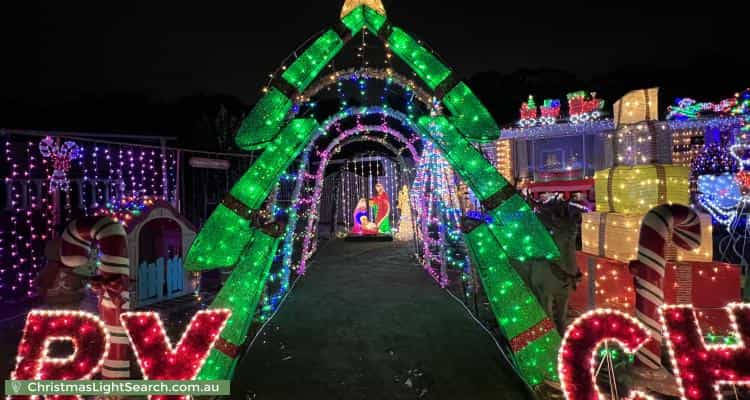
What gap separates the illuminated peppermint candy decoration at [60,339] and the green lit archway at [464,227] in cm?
75

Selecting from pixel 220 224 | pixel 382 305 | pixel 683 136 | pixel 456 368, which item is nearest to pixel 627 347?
pixel 456 368

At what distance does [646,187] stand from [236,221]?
13.6ft

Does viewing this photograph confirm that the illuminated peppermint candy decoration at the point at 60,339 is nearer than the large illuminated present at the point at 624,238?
Yes

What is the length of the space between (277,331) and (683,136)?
61.0 feet

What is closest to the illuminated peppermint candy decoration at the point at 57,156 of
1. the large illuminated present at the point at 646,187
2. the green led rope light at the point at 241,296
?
the green led rope light at the point at 241,296

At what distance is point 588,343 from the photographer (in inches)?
96.3

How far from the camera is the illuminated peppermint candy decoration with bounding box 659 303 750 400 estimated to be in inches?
89.1

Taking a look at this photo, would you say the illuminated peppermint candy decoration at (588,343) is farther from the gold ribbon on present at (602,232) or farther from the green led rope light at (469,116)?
the gold ribbon on present at (602,232)

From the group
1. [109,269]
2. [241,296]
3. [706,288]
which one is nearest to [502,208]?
[241,296]

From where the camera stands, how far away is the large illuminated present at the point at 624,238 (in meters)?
4.02

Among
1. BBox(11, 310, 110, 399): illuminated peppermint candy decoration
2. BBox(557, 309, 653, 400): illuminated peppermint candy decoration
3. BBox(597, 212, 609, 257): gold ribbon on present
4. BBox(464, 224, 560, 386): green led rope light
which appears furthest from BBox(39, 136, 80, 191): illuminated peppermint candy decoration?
BBox(597, 212, 609, 257): gold ribbon on present

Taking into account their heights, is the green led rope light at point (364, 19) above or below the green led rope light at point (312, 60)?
above

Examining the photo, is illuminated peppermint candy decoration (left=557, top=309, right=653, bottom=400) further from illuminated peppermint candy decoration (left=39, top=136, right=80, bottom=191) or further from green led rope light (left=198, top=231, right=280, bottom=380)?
illuminated peppermint candy decoration (left=39, top=136, right=80, bottom=191)

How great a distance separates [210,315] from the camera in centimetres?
269
